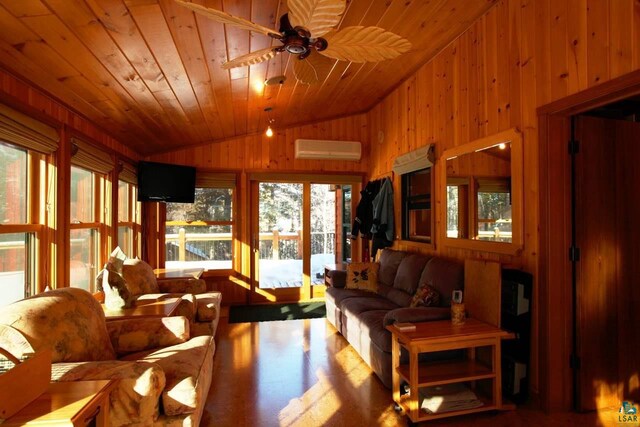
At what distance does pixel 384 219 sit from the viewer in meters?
4.52

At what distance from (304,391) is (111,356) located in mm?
1339

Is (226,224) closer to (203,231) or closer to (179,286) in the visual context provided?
(203,231)

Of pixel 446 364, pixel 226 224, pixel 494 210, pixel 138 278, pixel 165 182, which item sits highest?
pixel 165 182

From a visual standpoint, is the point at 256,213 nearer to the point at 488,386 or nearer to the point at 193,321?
the point at 193,321

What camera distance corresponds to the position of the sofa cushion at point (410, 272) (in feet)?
11.0

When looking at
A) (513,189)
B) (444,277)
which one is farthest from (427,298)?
(513,189)

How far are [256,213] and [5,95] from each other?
3516mm

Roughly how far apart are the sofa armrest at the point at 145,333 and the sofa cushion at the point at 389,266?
7.65 ft

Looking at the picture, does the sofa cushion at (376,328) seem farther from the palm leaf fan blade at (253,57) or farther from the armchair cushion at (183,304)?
the palm leaf fan blade at (253,57)

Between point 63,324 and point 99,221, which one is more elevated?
point 99,221

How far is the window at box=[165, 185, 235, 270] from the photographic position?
5.13m

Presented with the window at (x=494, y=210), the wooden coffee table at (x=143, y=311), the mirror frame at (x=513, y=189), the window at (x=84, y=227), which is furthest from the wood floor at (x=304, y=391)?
the window at (x=84, y=227)

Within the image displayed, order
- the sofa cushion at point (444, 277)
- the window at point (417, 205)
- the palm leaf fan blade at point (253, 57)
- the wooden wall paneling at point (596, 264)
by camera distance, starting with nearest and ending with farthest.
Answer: the palm leaf fan blade at point (253, 57) → the wooden wall paneling at point (596, 264) → the sofa cushion at point (444, 277) → the window at point (417, 205)

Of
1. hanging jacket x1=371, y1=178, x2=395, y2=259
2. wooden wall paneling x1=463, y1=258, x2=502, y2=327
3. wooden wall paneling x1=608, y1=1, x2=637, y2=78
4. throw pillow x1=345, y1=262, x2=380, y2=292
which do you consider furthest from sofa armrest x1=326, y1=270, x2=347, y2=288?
wooden wall paneling x1=608, y1=1, x2=637, y2=78
